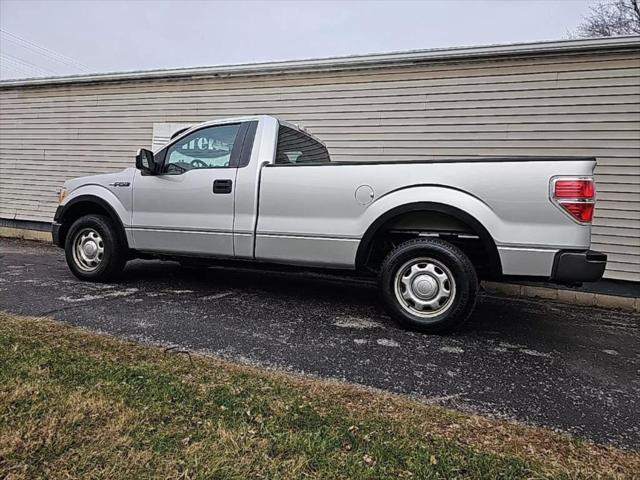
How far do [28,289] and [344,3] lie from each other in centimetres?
1268

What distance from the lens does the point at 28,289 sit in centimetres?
420

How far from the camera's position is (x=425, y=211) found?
3389 mm

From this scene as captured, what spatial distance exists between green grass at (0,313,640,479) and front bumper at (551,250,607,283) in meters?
1.43

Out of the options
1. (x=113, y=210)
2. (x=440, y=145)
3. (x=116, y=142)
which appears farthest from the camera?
(x=116, y=142)

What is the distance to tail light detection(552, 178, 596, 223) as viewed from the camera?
286 cm

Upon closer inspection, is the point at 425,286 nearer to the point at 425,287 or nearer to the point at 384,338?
the point at 425,287

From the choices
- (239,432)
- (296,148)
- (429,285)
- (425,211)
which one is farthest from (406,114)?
(239,432)

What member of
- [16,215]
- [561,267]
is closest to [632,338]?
[561,267]

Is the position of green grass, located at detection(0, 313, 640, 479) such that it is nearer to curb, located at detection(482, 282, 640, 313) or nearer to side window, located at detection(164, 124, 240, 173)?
side window, located at detection(164, 124, 240, 173)

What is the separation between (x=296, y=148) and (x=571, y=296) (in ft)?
13.2

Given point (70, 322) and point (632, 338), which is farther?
point (632, 338)

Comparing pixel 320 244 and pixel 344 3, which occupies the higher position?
pixel 344 3

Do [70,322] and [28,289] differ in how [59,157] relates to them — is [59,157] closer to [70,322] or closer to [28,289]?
[28,289]

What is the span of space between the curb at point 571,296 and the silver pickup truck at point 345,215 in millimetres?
2311
